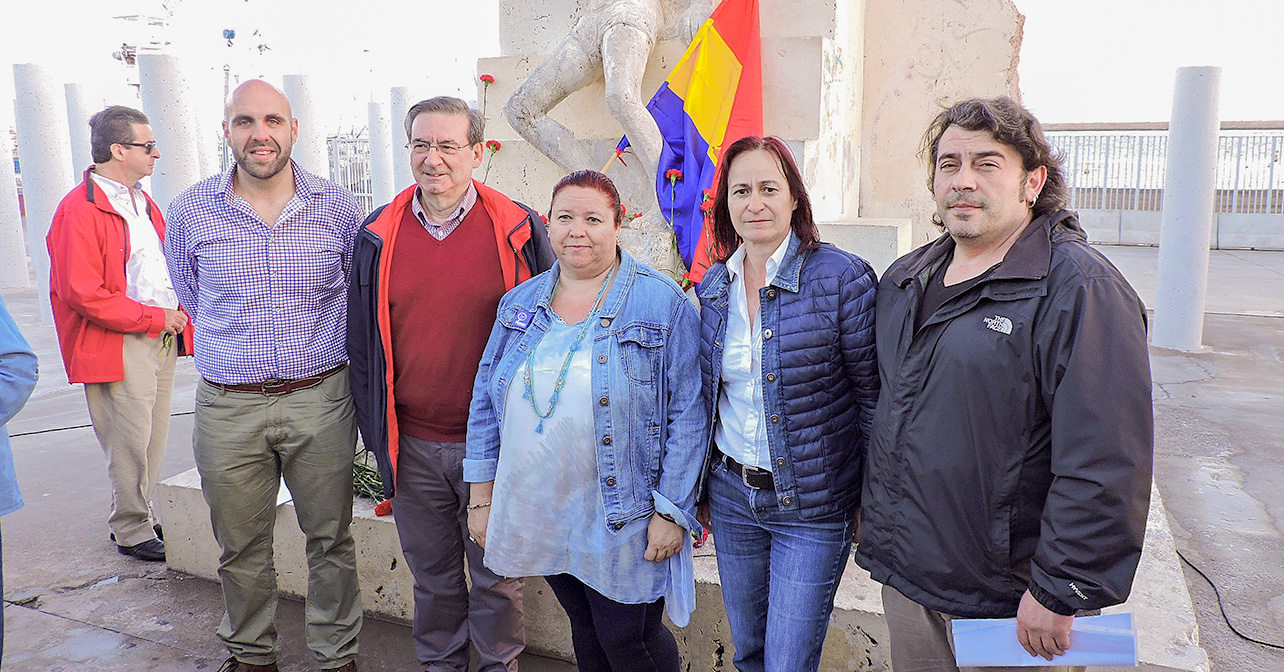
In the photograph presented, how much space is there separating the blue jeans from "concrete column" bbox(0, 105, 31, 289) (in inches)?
523

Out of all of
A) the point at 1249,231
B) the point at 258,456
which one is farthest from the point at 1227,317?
the point at 258,456

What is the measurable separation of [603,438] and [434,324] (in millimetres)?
739

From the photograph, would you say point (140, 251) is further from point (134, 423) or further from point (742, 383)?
point (742, 383)

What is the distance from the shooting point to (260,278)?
269cm

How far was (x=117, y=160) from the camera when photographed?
387cm

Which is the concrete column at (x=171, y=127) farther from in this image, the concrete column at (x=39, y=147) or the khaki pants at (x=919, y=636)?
the khaki pants at (x=919, y=636)

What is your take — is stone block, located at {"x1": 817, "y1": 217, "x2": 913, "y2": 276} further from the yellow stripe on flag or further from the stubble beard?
the stubble beard

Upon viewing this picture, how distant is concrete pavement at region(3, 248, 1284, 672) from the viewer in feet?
10.7

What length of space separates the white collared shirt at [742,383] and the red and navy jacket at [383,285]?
2.55 ft

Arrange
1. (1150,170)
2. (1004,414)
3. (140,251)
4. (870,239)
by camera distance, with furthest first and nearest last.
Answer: (1150,170)
(870,239)
(140,251)
(1004,414)

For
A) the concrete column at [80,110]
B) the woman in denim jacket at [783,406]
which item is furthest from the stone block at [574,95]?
the concrete column at [80,110]

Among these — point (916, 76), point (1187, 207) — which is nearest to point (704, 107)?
point (916, 76)

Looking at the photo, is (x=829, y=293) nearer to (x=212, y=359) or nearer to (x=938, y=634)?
(x=938, y=634)

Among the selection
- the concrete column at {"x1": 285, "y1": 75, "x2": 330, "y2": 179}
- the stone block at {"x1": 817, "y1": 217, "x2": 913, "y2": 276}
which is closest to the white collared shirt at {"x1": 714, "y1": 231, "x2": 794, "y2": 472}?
the stone block at {"x1": 817, "y1": 217, "x2": 913, "y2": 276}
